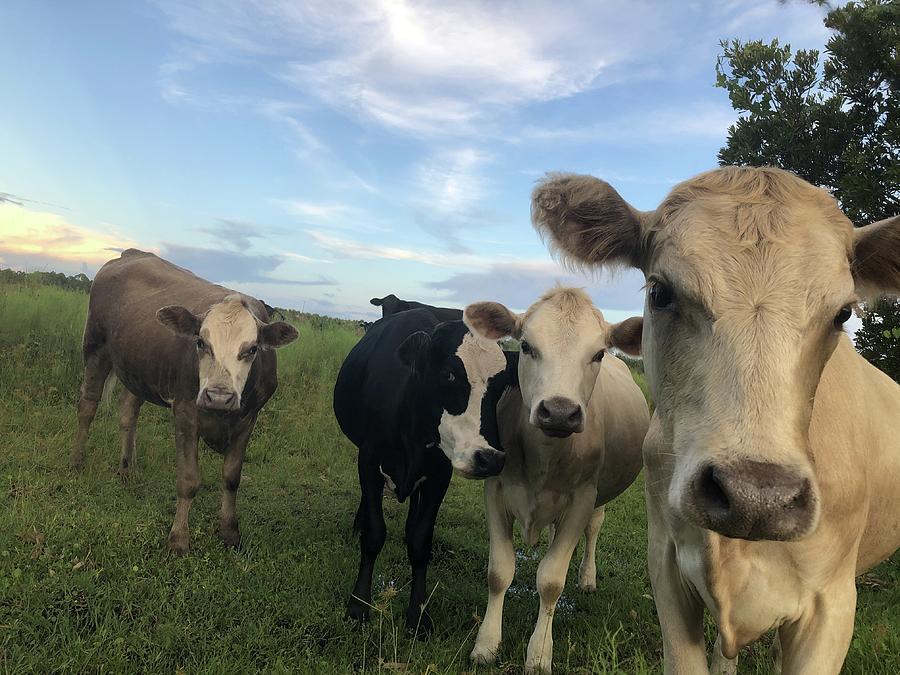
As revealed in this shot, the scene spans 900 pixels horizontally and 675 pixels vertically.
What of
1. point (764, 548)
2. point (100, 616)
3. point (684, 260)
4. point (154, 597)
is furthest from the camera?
point (154, 597)

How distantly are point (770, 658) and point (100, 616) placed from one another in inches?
163

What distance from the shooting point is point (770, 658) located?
3938 millimetres

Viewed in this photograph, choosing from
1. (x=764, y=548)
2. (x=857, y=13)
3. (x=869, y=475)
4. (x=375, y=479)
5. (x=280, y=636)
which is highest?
(x=857, y=13)

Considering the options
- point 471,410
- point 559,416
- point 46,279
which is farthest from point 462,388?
point 46,279

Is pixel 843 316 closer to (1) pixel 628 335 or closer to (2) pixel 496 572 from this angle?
(1) pixel 628 335

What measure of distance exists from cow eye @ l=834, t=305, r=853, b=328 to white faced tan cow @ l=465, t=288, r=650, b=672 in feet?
5.86

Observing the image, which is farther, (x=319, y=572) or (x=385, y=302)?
(x=385, y=302)

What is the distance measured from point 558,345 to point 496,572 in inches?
62.2

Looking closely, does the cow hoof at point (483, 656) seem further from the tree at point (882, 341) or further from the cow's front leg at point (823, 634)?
the tree at point (882, 341)

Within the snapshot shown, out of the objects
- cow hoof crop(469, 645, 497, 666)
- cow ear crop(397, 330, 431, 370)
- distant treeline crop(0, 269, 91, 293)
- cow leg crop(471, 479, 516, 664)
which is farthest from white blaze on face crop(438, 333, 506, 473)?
distant treeline crop(0, 269, 91, 293)

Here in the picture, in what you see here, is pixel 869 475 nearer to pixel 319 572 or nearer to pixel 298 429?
pixel 319 572

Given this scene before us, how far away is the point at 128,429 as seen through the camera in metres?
7.50

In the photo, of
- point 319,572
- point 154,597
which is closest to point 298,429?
point 319,572

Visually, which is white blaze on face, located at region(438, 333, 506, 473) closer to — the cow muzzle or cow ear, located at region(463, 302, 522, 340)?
cow ear, located at region(463, 302, 522, 340)
